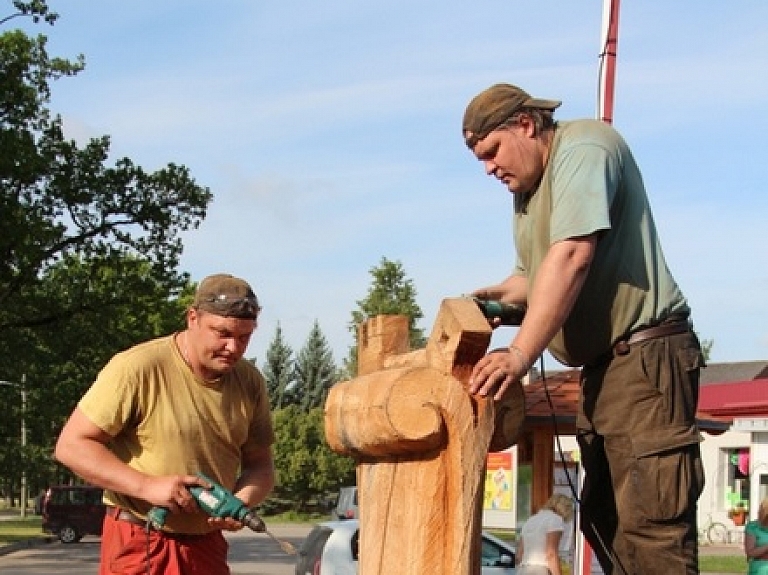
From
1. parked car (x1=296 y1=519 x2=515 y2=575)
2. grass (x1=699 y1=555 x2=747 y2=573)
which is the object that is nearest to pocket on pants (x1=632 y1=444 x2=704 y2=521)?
parked car (x1=296 y1=519 x2=515 y2=575)

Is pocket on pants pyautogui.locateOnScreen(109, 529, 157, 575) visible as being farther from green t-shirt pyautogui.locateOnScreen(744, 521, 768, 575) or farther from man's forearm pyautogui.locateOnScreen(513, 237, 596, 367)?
green t-shirt pyautogui.locateOnScreen(744, 521, 768, 575)

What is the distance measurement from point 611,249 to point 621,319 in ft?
0.58

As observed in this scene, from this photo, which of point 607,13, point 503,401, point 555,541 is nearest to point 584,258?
point 503,401

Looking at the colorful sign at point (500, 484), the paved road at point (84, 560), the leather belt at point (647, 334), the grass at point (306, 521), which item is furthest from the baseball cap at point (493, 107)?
the paved road at point (84, 560)

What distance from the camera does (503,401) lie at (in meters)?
3.35

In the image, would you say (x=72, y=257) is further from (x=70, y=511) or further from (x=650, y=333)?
(x=650, y=333)

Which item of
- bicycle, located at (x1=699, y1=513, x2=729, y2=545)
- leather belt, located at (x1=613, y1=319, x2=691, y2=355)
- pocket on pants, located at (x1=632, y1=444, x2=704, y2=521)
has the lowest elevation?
bicycle, located at (x1=699, y1=513, x2=729, y2=545)

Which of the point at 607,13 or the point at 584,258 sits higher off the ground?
the point at 607,13

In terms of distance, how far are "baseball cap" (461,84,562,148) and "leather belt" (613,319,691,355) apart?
60 cm

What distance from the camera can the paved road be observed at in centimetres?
2333

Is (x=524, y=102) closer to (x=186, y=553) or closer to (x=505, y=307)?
(x=505, y=307)

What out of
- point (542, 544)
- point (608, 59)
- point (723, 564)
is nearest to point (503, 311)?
point (608, 59)

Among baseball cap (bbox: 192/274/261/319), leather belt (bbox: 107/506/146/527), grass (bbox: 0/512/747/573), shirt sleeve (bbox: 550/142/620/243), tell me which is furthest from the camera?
grass (bbox: 0/512/747/573)

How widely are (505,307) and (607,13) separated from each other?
13.2ft
